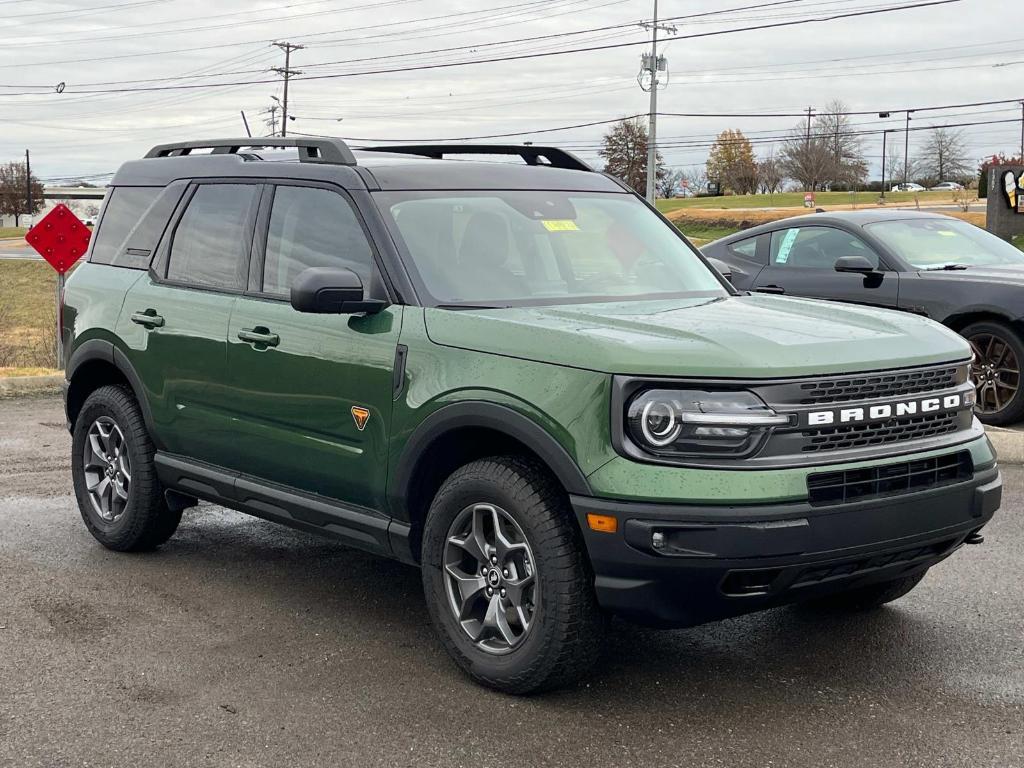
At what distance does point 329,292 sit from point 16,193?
139 m

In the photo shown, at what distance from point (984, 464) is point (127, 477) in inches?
161

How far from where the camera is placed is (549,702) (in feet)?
14.8

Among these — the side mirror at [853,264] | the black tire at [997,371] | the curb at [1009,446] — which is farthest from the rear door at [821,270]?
the curb at [1009,446]

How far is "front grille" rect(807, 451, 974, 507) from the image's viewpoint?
4125 mm

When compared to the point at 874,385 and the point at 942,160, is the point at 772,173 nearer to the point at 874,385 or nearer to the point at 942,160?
the point at 942,160

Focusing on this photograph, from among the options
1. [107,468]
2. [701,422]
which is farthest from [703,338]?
[107,468]

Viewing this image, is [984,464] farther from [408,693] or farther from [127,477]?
[127,477]

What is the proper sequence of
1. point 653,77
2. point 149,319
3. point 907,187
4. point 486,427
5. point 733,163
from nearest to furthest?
point 486,427 < point 149,319 < point 653,77 < point 907,187 < point 733,163

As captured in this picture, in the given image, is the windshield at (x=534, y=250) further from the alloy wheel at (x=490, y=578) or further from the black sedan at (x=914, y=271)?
the black sedan at (x=914, y=271)

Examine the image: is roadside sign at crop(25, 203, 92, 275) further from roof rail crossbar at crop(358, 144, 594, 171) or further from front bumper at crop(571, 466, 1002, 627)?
front bumper at crop(571, 466, 1002, 627)

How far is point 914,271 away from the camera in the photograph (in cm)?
1035

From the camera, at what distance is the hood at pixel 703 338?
4.15 meters

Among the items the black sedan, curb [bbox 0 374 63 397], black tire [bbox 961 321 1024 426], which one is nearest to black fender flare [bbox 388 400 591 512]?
the black sedan

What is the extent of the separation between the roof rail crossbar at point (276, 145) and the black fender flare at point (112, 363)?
1.03 metres
